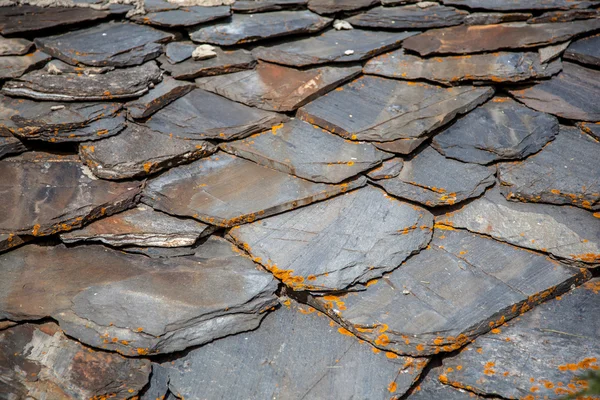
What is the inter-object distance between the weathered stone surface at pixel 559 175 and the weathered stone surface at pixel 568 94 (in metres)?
0.14

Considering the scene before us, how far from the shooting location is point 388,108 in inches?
110

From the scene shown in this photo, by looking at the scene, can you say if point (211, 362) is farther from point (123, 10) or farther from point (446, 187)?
point (123, 10)

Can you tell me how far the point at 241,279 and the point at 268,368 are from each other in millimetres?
369

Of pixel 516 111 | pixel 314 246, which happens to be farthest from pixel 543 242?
pixel 314 246

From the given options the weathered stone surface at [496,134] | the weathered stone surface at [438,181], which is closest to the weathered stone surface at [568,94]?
the weathered stone surface at [496,134]

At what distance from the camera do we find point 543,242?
2439 millimetres

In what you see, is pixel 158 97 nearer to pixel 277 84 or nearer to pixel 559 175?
pixel 277 84

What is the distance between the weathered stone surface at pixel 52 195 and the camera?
2.42 metres

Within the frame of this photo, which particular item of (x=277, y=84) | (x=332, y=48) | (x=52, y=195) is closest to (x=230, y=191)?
(x=277, y=84)

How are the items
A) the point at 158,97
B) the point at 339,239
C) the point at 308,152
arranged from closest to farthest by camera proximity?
the point at 339,239 → the point at 308,152 → the point at 158,97

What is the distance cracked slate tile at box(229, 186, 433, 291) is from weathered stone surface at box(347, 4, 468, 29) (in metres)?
1.09

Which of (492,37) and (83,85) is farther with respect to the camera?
(492,37)

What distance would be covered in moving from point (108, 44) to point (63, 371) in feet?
5.41

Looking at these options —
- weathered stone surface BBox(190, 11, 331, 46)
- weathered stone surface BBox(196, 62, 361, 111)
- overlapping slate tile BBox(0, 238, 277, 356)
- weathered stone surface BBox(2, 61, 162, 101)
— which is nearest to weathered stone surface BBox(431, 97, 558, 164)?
weathered stone surface BBox(196, 62, 361, 111)
